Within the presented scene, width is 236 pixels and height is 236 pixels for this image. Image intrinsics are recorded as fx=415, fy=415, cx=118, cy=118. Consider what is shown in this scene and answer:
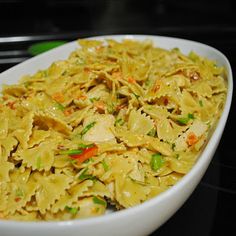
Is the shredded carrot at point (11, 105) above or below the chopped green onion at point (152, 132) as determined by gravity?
below

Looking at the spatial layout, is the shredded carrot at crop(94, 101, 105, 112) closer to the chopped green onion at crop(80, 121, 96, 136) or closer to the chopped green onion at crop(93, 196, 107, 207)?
the chopped green onion at crop(80, 121, 96, 136)

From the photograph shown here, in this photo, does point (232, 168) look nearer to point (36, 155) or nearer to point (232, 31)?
point (36, 155)

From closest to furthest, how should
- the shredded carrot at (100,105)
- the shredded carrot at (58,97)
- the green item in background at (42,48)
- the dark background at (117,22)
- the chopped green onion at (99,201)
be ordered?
the chopped green onion at (99,201) → the shredded carrot at (100,105) → the shredded carrot at (58,97) → the green item in background at (42,48) → the dark background at (117,22)

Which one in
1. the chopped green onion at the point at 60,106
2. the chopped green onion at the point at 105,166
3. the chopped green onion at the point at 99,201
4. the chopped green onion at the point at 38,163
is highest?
the chopped green onion at the point at 60,106

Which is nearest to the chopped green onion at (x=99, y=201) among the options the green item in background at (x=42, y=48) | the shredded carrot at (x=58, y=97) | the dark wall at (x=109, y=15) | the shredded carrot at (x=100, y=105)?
the shredded carrot at (x=100, y=105)

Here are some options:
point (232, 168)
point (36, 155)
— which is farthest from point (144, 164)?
point (232, 168)

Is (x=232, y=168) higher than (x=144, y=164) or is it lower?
lower

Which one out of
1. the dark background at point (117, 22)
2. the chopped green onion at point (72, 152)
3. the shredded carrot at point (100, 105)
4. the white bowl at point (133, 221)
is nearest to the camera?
the white bowl at point (133, 221)

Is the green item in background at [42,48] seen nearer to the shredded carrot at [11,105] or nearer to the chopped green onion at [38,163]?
the shredded carrot at [11,105]
